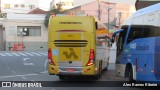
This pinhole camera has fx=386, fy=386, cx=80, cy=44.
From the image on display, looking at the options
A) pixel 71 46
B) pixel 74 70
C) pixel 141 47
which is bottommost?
pixel 74 70

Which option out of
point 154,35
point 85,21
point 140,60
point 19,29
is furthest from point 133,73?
point 19,29

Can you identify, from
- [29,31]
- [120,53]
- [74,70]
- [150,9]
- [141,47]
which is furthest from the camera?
[29,31]

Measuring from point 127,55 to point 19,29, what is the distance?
199 feet

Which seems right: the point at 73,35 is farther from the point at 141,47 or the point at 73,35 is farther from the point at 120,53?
the point at 141,47

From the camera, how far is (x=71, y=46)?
17.8 m

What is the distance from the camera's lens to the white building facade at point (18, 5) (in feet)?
390

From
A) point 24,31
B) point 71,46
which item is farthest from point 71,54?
point 24,31

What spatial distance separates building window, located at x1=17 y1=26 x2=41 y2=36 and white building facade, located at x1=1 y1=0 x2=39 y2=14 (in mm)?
41914

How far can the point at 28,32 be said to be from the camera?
76125mm

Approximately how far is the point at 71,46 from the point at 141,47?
420 cm

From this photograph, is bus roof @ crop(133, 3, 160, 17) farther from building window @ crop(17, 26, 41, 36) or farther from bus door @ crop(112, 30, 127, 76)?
building window @ crop(17, 26, 41, 36)

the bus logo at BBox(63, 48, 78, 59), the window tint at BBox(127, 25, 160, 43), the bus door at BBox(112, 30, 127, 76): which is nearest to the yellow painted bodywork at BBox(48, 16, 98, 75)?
the bus logo at BBox(63, 48, 78, 59)

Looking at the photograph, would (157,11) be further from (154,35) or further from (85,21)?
(85,21)

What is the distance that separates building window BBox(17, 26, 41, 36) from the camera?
7519 centimetres
